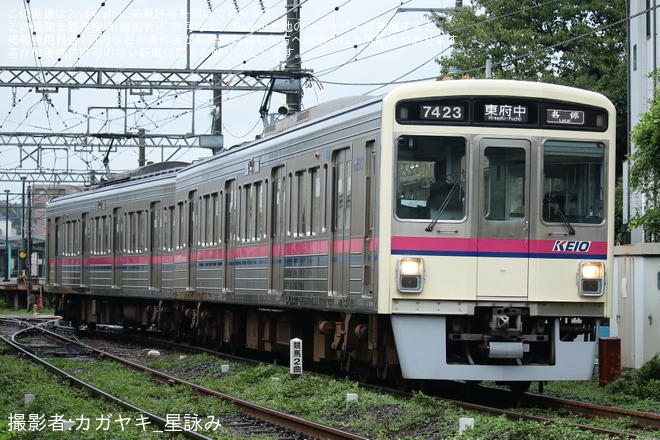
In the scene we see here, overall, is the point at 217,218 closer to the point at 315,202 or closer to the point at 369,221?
the point at 315,202

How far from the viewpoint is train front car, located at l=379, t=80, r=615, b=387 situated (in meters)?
12.0

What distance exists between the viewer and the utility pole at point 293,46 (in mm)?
23766

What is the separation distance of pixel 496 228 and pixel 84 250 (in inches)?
749

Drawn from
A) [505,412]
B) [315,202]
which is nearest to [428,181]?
[505,412]

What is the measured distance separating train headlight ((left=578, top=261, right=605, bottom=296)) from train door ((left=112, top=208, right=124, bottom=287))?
632 inches

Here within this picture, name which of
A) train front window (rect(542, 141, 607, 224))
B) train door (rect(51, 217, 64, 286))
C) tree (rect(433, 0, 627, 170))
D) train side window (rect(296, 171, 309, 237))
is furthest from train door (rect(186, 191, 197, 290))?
tree (rect(433, 0, 627, 170))

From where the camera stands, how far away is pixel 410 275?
1195 centimetres

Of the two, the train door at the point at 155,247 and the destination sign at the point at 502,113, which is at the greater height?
the destination sign at the point at 502,113

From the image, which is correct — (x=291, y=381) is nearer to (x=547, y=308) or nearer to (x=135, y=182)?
(x=547, y=308)

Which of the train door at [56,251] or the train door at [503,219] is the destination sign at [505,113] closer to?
the train door at [503,219]

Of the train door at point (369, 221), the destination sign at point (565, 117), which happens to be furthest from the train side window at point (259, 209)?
the destination sign at point (565, 117)

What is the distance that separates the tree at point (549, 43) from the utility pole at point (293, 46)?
14397 millimetres

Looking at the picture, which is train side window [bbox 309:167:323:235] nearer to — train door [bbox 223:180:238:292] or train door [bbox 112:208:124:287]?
train door [bbox 223:180:238:292]

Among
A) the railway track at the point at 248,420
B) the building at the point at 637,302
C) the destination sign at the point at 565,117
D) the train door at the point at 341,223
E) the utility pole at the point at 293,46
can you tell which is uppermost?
the utility pole at the point at 293,46
